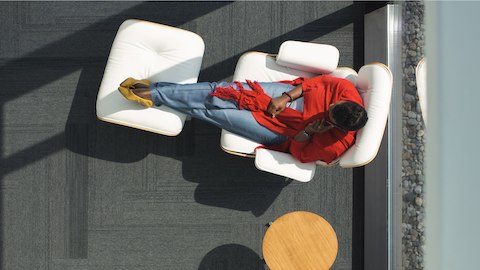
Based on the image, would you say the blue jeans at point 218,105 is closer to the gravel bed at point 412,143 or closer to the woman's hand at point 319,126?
the woman's hand at point 319,126

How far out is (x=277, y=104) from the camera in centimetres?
220

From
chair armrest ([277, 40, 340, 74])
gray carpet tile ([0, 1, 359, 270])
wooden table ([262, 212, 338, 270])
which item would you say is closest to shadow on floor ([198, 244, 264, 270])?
gray carpet tile ([0, 1, 359, 270])

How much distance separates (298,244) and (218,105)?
893 mm

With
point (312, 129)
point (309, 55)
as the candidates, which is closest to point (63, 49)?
point (309, 55)

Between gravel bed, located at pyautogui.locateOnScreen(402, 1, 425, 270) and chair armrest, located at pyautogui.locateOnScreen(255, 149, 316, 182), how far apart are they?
0.58 m

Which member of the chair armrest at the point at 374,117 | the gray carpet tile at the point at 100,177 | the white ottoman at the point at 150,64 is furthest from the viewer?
the gray carpet tile at the point at 100,177

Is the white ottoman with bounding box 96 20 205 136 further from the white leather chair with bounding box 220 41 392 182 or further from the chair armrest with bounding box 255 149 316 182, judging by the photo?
the chair armrest with bounding box 255 149 316 182

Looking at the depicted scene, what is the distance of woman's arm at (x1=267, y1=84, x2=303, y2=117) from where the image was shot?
7.22ft

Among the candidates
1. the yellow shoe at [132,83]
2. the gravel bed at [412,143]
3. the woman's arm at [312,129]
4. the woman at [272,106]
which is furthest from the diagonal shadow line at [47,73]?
the gravel bed at [412,143]

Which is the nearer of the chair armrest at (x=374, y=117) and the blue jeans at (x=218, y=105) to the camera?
the chair armrest at (x=374, y=117)

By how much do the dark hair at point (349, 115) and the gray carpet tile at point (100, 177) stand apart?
A: 824mm

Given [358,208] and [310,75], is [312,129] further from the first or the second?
[358,208]

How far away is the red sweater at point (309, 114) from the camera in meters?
2.12

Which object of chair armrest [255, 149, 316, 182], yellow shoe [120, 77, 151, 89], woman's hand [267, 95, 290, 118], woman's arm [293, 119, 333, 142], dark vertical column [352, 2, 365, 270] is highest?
yellow shoe [120, 77, 151, 89]
